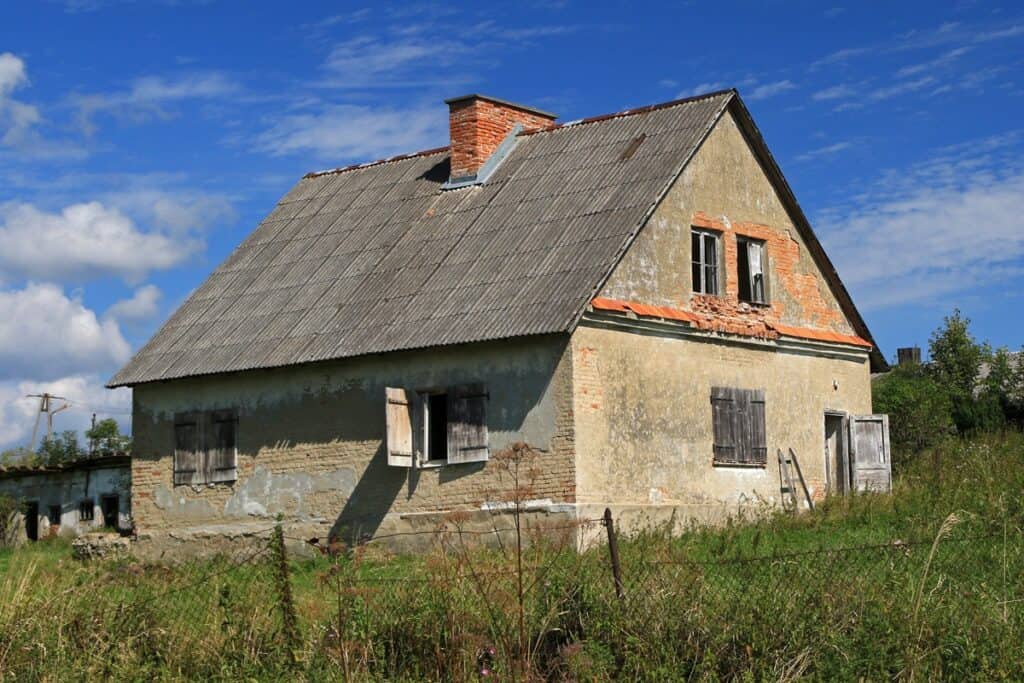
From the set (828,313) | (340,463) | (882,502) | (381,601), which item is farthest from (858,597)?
(828,313)

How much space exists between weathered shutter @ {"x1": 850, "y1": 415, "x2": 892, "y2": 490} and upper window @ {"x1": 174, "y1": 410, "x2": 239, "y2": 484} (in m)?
9.11

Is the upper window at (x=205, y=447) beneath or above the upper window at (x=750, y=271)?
beneath

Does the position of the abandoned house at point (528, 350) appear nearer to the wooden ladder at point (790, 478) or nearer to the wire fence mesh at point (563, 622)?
the wooden ladder at point (790, 478)

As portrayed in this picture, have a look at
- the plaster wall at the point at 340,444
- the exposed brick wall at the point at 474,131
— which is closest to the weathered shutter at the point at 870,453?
the plaster wall at the point at 340,444

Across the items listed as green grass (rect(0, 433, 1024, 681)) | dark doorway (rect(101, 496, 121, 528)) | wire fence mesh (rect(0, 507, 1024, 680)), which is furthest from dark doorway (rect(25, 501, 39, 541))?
wire fence mesh (rect(0, 507, 1024, 680))

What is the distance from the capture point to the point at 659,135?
66.0 feet

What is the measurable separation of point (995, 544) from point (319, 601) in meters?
5.74

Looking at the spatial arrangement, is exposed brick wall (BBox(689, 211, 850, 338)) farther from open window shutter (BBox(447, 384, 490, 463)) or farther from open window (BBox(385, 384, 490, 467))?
open window (BBox(385, 384, 490, 467))

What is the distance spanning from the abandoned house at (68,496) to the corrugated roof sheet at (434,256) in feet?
17.9

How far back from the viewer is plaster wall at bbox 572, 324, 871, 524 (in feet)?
57.4

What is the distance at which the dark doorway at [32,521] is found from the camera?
28.5 m

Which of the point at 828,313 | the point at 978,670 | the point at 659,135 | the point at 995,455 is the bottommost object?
the point at 978,670

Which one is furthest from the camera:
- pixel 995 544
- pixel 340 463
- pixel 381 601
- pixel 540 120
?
pixel 540 120

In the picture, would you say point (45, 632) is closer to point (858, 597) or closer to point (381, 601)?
point (381, 601)
